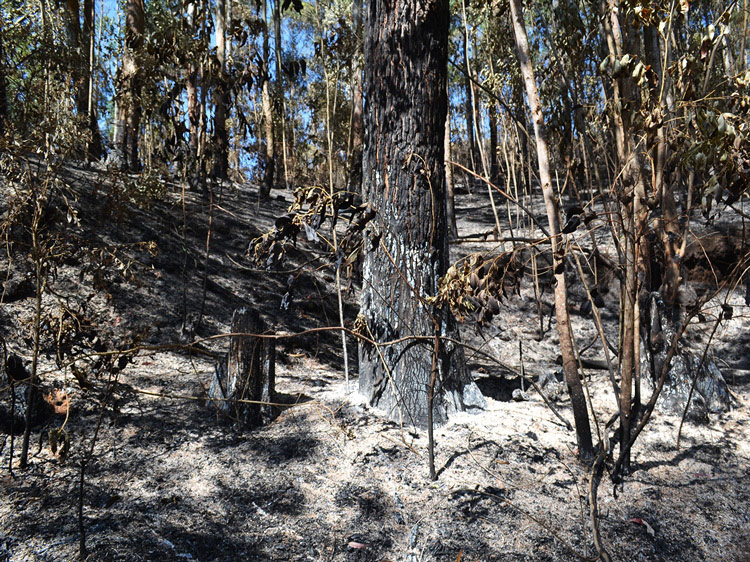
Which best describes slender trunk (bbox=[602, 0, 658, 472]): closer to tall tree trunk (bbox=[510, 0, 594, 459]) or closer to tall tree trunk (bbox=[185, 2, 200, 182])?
tall tree trunk (bbox=[510, 0, 594, 459])

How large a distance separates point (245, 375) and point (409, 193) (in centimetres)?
146

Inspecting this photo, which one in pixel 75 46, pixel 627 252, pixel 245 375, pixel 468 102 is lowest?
pixel 245 375

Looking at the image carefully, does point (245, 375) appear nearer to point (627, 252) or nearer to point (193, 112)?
point (627, 252)

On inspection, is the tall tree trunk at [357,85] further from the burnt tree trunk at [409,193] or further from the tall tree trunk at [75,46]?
the burnt tree trunk at [409,193]

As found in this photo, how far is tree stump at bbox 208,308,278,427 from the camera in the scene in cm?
313

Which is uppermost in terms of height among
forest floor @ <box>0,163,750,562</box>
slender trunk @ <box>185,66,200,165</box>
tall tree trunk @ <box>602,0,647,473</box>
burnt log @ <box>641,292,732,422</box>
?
slender trunk @ <box>185,66,200,165</box>

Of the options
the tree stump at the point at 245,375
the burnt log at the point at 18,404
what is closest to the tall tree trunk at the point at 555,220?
the tree stump at the point at 245,375

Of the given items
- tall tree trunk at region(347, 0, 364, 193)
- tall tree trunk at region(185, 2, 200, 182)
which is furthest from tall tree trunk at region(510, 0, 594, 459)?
tall tree trunk at region(347, 0, 364, 193)

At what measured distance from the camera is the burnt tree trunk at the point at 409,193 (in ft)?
10.5

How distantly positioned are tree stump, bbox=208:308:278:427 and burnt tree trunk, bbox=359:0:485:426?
0.66 m

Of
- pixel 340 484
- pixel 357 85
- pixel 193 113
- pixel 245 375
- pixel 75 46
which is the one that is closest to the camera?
pixel 340 484

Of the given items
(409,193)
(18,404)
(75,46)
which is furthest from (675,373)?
(75,46)

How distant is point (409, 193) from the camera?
3.22 metres

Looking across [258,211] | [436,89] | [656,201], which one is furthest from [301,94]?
[656,201]
